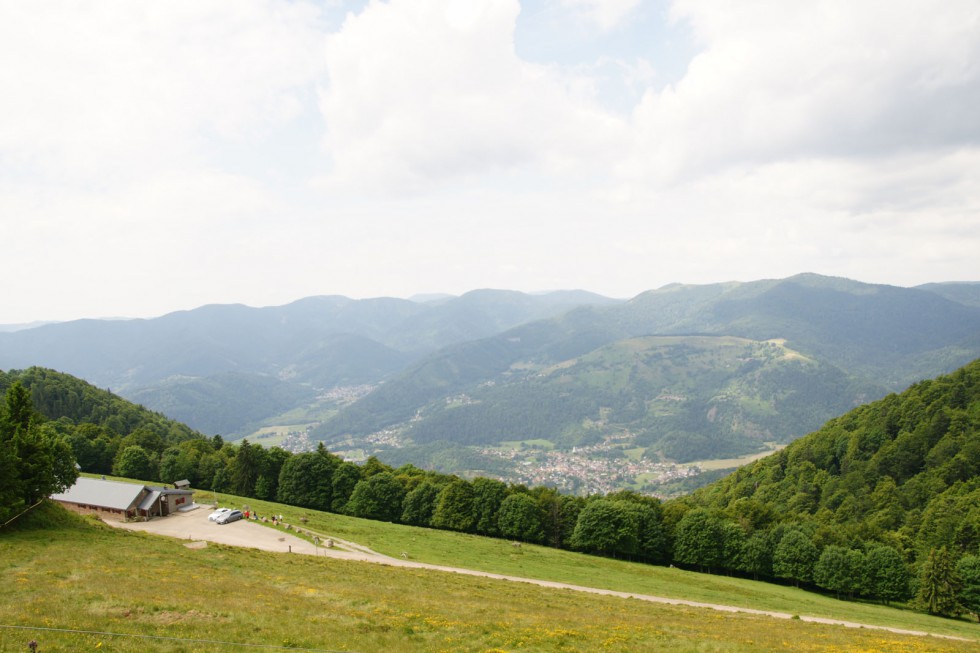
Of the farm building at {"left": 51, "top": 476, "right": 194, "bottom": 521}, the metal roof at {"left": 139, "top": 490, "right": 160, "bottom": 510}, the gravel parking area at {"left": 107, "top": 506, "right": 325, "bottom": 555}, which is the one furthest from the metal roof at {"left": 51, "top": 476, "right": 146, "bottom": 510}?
the gravel parking area at {"left": 107, "top": 506, "right": 325, "bottom": 555}

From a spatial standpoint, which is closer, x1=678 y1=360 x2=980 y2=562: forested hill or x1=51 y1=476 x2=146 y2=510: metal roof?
x1=51 y1=476 x2=146 y2=510: metal roof

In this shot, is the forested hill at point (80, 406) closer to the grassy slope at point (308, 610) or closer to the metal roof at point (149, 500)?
the metal roof at point (149, 500)

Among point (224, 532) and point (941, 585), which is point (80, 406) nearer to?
point (224, 532)

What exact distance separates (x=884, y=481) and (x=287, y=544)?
352 feet

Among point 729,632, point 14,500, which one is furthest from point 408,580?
point 14,500

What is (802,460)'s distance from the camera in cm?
12056

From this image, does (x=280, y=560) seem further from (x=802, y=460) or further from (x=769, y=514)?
(x=802, y=460)

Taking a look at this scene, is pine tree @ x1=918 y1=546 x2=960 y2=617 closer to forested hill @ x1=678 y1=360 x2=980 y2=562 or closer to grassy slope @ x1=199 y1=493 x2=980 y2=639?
grassy slope @ x1=199 y1=493 x2=980 y2=639

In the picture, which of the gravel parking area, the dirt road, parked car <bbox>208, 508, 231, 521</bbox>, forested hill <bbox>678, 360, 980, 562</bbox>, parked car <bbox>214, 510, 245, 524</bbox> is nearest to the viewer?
the dirt road

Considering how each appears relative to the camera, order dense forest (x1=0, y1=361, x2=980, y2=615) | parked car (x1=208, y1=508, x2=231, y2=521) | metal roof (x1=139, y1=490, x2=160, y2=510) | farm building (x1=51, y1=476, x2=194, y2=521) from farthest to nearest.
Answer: dense forest (x1=0, y1=361, x2=980, y2=615) → metal roof (x1=139, y1=490, x2=160, y2=510) → parked car (x1=208, y1=508, x2=231, y2=521) → farm building (x1=51, y1=476, x2=194, y2=521)

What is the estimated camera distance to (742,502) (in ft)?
271

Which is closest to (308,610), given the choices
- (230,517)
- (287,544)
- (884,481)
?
(287,544)

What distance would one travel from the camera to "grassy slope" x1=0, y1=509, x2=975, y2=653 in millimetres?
18875

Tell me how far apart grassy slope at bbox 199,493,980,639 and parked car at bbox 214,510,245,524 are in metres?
5.47
